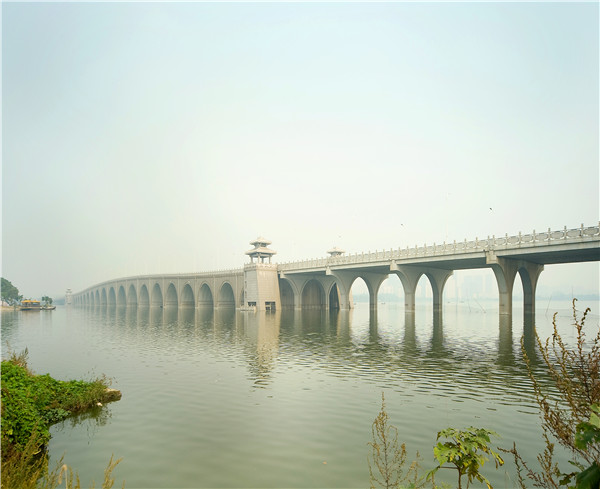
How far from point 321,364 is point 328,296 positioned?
232 feet

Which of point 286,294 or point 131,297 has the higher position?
point 286,294

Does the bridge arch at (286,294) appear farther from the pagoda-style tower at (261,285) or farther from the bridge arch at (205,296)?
the bridge arch at (205,296)

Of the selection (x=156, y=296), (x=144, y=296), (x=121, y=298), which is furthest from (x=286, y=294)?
(x=121, y=298)

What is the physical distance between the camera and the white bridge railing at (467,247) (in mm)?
45084

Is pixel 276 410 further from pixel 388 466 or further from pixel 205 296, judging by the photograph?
pixel 205 296

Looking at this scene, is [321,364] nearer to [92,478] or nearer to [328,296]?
[92,478]

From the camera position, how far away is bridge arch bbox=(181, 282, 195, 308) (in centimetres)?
11531

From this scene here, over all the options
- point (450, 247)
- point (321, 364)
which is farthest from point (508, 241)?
point (321, 364)

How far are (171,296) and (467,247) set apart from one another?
90068 mm

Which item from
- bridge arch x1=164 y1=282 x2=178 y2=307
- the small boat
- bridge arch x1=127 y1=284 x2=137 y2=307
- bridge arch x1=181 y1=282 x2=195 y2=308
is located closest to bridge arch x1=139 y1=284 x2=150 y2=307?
bridge arch x1=164 y1=282 x2=178 y2=307

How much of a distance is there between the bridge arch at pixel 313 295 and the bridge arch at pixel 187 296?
3798 cm

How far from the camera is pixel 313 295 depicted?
9462 centimetres

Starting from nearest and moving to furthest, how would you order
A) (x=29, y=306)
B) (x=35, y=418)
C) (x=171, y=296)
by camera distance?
(x=35, y=418) < (x=29, y=306) < (x=171, y=296)

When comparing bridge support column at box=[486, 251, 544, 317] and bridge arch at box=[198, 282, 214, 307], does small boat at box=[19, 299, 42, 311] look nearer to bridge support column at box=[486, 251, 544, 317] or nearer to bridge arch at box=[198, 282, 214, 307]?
bridge arch at box=[198, 282, 214, 307]
